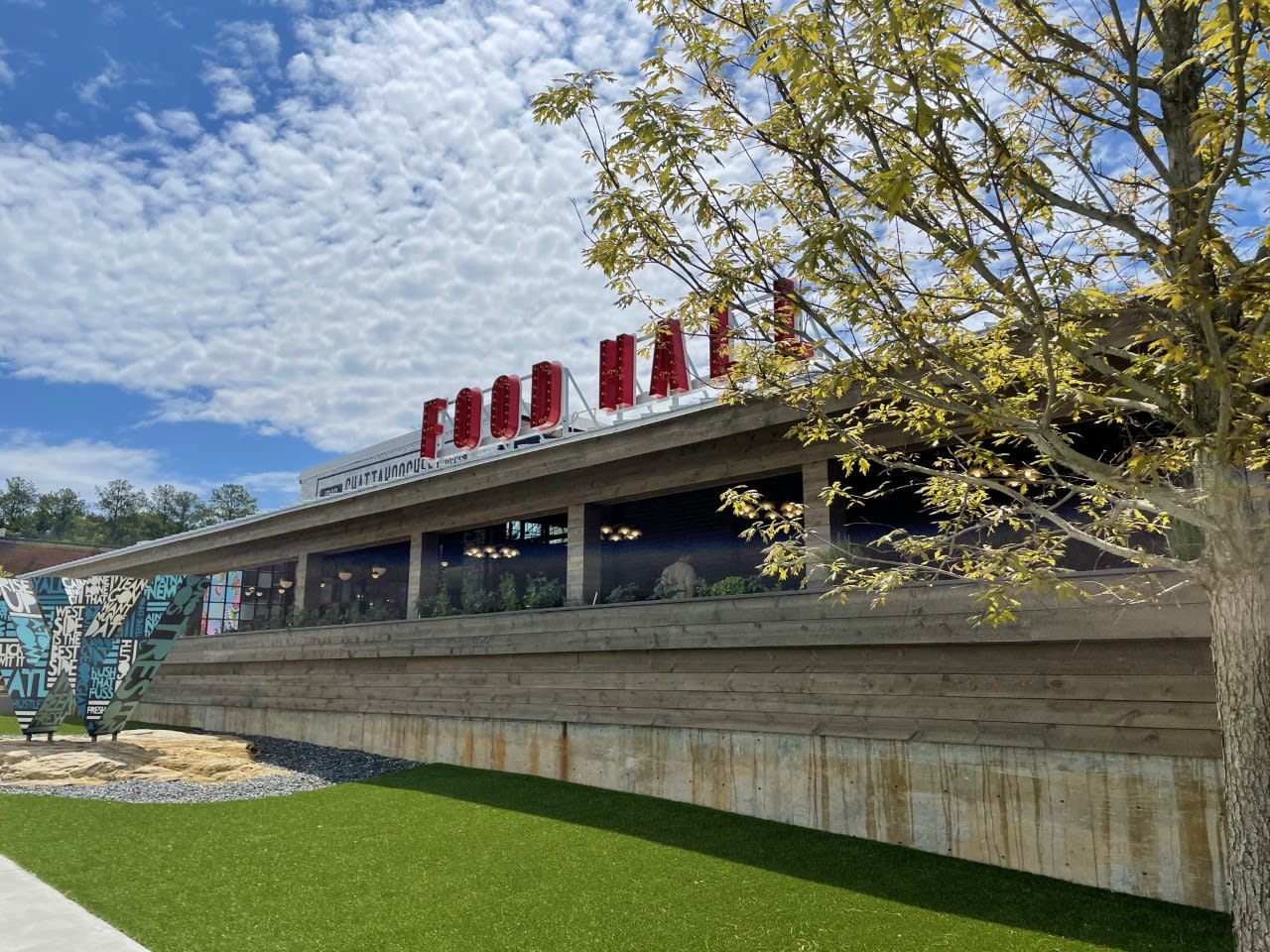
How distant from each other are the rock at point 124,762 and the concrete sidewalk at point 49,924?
21.0 ft

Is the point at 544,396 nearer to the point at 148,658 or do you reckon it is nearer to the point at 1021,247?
the point at 148,658

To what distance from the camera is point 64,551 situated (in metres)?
56.1

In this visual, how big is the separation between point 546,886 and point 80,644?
11.8 metres

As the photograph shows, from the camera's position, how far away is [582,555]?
13.2 m

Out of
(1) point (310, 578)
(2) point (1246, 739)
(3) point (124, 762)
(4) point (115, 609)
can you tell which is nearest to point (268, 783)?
(3) point (124, 762)

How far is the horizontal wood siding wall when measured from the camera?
24.3 feet

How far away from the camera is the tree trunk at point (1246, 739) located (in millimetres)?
4031

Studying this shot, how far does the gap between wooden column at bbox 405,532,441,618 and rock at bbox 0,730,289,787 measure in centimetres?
364

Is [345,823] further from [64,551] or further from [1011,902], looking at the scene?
Answer: [64,551]

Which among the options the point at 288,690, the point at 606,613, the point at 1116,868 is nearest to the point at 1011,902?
the point at 1116,868

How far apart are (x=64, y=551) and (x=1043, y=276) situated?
6406cm

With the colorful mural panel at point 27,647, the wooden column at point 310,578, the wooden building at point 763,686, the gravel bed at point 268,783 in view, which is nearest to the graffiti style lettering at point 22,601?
the colorful mural panel at point 27,647

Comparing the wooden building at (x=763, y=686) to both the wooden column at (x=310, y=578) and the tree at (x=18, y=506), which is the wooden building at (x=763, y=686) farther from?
the tree at (x=18, y=506)

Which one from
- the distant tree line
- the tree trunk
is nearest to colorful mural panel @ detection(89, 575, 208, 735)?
the tree trunk
